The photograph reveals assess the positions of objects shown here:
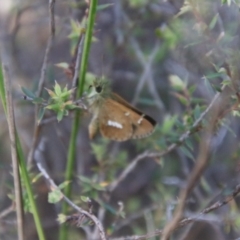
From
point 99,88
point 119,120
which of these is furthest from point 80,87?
point 119,120

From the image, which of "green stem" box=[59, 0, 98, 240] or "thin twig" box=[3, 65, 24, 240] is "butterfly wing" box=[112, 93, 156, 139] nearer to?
"green stem" box=[59, 0, 98, 240]

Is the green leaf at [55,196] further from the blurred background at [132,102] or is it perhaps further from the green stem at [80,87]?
the blurred background at [132,102]

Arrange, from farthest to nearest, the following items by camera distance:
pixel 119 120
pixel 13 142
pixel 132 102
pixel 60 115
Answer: pixel 132 102 < pixel 119 120 < pixel 60 115 < pixel 13 142

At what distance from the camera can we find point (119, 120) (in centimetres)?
133

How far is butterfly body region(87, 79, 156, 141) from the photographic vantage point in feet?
4.26

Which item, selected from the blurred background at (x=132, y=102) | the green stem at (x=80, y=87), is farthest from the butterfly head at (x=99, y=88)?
the blurred background at (x=132, y=102)

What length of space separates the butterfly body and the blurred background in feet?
0.32

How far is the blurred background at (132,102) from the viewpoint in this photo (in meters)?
1.57

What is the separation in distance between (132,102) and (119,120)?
1.91 feet

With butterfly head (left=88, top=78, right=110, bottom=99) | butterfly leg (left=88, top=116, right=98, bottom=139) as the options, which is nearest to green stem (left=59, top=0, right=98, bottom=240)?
butterfly head (left=88, top=78, right=110, bottom=99)

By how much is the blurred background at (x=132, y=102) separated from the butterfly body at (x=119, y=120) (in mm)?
98

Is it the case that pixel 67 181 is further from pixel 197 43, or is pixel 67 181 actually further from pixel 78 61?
pixel 197 43

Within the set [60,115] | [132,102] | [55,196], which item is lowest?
[132,102]

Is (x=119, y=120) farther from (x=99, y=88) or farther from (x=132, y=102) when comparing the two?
(x=132, y=102)
